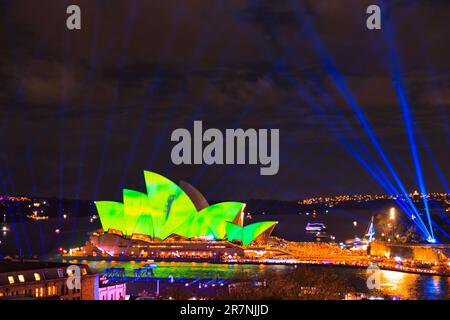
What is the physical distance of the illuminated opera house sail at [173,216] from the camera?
39.0 metres

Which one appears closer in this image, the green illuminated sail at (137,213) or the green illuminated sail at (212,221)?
the green illuminated sail at (137,213)

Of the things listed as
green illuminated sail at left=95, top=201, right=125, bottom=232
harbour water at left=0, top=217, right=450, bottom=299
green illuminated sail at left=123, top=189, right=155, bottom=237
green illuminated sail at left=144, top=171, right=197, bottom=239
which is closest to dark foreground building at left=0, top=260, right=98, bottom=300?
harbour water at left=0, top=217, right=450, bottom=299

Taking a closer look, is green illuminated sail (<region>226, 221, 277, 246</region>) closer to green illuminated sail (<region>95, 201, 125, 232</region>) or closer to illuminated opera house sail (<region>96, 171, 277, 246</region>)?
illuminated opera house sail (<region>96, 171, 277, 246</region>)

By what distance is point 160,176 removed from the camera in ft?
126

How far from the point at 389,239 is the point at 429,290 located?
75.8 feet

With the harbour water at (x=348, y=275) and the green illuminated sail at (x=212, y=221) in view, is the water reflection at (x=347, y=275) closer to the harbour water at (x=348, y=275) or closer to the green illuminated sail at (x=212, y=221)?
the harbour water at (x=348, y=275)

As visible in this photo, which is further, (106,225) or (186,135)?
(106,225)

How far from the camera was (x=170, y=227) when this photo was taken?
40781mm

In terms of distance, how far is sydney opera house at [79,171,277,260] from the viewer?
39156 mm

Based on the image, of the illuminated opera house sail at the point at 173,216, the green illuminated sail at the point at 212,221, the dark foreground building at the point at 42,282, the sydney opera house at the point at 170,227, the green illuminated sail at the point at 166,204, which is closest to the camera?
the dark foreground building at the point at 42,282

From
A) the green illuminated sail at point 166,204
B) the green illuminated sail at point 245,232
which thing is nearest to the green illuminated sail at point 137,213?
the green illuminated sail at point 166,204

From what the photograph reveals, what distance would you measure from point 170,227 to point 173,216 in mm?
781
